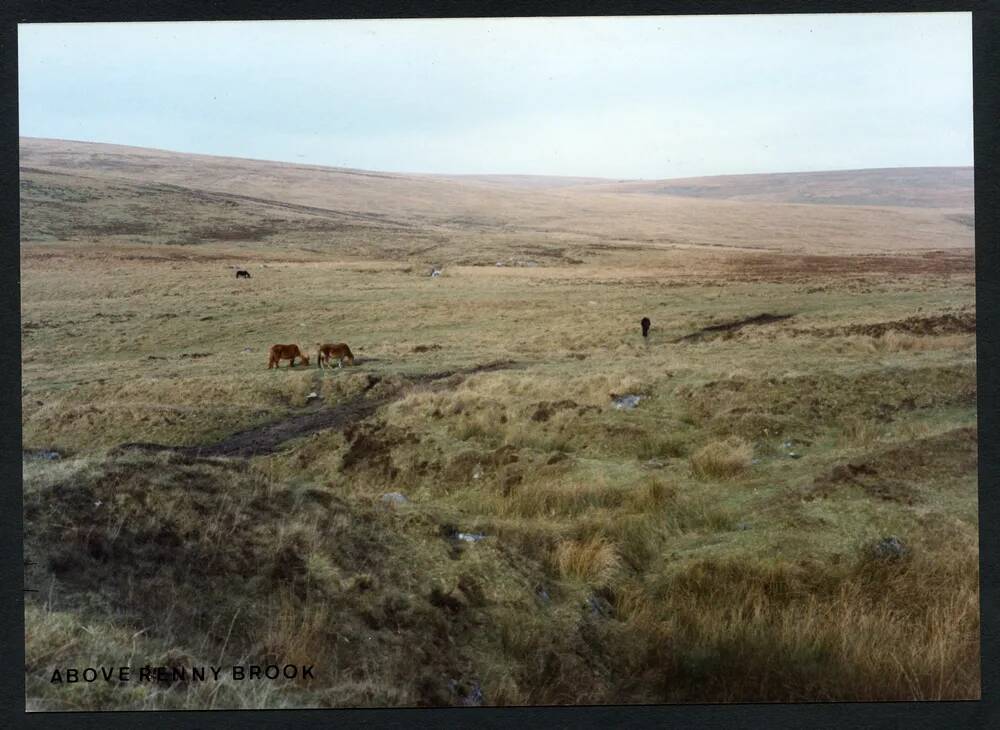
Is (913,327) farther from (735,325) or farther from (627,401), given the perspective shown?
(627,401)

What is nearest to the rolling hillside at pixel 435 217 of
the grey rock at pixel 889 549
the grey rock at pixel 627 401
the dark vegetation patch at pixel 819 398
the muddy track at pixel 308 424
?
the dark vegetation patch at pixel 819 398

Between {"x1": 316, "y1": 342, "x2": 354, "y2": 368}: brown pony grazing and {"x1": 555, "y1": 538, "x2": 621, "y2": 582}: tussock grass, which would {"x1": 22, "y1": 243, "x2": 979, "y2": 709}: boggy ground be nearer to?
{"x1": 555, "y1": 538, "x2": 621, "y2": 582}: tussock grass

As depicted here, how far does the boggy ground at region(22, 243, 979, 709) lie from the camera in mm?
5727

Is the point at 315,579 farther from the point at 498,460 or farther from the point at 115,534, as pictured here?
the point at 498,460

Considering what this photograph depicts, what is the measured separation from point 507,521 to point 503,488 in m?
1.31

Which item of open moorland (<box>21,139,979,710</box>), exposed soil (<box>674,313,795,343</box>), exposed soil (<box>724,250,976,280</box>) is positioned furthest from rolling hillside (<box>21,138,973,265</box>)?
exposed soil (<box>674,313,795,343</box>)

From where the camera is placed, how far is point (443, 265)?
3178cm

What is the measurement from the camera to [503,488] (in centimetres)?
923

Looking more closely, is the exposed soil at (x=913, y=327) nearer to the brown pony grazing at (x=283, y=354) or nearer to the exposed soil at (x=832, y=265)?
the exposed soil at (x=832, y=265)

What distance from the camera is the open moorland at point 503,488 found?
5.78 metres

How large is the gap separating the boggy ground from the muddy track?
82 millimetres

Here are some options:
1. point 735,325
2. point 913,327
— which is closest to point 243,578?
point 913,327

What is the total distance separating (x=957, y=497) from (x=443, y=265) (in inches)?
1028

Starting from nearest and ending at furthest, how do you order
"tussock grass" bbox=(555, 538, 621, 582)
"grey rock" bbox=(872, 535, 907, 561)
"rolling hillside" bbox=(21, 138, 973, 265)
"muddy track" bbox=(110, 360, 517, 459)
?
"grey rock" bbox=(872, 535, 907, 561), "tussock grass" bbox=(555, 538, 621, 582), "muddy track" bbox=(110, 360, 517, 459), "rolling hillside" bbox=(21, 138, 973, 265)
